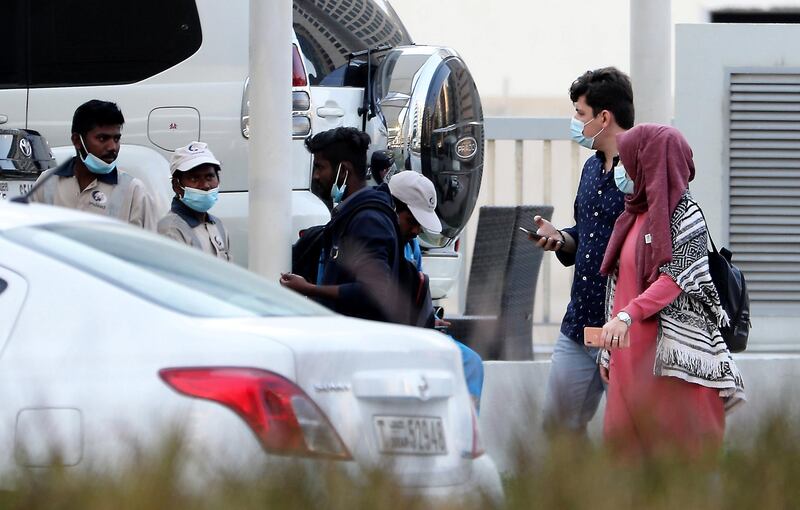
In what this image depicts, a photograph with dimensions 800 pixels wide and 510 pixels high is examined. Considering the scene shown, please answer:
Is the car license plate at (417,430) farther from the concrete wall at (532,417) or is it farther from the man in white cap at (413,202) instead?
the man in white cap at (413,202)

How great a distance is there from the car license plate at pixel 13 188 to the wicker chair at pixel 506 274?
324 centimetres

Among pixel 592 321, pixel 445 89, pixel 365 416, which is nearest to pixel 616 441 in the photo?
pixel 365 416

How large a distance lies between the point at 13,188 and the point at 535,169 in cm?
554

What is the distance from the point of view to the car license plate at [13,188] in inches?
279

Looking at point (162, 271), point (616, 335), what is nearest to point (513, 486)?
point (162, 271)

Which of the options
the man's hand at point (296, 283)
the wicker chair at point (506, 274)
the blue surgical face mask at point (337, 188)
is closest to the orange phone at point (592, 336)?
the man's hand at point (296, 283)

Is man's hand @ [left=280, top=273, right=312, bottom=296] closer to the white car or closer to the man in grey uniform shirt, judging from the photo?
the man in grey uniform shirt

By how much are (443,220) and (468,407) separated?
Answer: 187 inches

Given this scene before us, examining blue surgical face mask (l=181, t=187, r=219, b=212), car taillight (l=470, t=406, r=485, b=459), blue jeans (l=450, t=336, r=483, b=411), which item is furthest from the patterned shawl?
blue surgical face mask (l=181, t=187, r=219, b=212)

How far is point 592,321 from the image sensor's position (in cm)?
579

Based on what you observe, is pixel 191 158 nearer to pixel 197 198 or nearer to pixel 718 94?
pixel 197 198

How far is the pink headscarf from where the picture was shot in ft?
16.6

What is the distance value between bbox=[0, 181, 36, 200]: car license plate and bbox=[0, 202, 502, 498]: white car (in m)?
3.04

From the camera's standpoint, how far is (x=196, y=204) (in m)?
6.44
